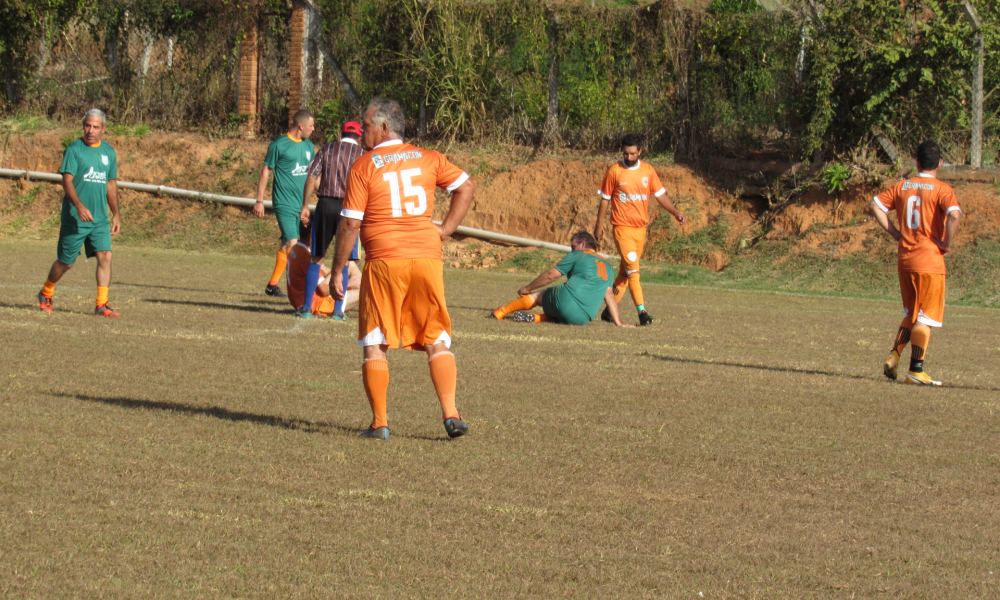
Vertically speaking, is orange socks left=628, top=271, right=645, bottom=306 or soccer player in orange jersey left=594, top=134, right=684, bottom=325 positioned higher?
soccer player in orange jersey left=594, top=134, right=684, bottom=325

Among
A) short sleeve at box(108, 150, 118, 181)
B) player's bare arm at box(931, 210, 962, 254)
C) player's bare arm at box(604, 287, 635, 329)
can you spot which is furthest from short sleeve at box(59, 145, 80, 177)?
player's bare arm at box(931, 210, 962, 254)

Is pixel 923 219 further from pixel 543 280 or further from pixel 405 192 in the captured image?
pixel 405 192

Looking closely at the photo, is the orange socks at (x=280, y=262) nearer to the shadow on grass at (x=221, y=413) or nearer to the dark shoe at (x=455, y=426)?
the shadow on grass at (x=221, y=413)

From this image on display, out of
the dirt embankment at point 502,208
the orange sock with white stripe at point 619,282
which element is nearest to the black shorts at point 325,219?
the orange sock with white stripe at point 619,282

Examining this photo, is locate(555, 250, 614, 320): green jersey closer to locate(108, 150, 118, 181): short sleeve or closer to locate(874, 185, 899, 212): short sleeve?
Answer: locate(874, 185, 899, 212): short sleeve

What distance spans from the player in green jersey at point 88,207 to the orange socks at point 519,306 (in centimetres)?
423

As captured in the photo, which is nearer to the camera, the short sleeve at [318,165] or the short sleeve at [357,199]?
the short sleeve at [357,199]

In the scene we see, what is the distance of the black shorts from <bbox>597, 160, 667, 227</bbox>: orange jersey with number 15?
3.49 metres

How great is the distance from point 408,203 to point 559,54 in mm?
21292

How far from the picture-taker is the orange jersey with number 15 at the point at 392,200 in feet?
19.3

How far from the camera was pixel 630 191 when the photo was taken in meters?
13.1

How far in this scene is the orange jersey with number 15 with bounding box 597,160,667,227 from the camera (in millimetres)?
13109

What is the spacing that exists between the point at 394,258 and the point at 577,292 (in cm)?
628

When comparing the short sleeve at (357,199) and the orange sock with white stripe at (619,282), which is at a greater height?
the short sleeve at (357,199)
